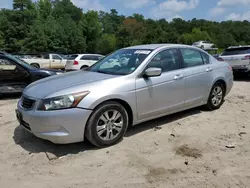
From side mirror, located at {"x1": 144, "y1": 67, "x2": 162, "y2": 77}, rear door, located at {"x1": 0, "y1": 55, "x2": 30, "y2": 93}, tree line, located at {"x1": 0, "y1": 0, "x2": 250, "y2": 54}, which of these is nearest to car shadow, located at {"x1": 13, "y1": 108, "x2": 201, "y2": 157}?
side mirror, located at {"x1": 144, "y1": 67, "x2": 162, "y2": 77}

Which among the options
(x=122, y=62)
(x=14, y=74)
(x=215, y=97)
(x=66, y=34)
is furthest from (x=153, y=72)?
(x=66, y=34)

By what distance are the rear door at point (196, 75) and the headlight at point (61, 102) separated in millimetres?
2271

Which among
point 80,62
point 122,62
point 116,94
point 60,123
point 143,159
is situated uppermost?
point 122,62

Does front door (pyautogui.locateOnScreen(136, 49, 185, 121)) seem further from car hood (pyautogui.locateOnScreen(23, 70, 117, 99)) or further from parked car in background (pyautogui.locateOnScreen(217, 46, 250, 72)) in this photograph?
parked car in background (pyautogui.locateOnScreen(217, 46, 250, 72))

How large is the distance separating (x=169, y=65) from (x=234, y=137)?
1644 mm

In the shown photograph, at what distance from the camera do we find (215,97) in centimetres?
579

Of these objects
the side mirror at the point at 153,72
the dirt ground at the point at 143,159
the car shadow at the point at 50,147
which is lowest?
the dirt ground at the point at 143,159

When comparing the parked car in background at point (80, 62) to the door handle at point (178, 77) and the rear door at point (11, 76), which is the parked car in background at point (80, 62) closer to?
the rear door at point (11, 76)

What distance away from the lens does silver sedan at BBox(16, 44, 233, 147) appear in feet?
11.8

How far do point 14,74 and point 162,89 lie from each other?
4866mm

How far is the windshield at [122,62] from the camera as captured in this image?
439 cm

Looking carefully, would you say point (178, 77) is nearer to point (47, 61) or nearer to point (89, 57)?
point (89, 57)

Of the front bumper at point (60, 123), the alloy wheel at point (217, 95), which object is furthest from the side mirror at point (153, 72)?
the alloy wheel at point (217, 95)

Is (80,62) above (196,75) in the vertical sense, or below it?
above
